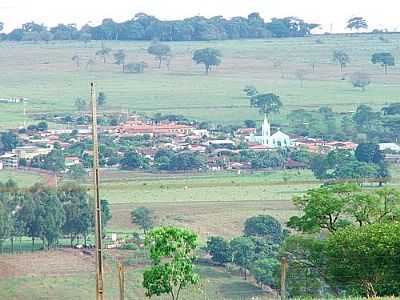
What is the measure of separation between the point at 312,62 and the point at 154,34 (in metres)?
18.9

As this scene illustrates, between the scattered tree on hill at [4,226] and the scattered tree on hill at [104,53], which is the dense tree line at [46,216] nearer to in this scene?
the scattered tree on hill at [4,226]

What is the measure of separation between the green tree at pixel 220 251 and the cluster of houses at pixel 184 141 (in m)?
18.4

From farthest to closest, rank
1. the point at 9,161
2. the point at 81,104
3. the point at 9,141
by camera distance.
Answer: the point at 81,104 < the point at 9,141 < the point at 9,161

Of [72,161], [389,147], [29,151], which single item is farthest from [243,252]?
[29,151]

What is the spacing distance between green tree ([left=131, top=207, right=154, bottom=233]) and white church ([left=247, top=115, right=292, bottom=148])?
17690mm

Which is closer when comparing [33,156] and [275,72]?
[33,156]

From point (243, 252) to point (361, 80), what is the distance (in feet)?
151

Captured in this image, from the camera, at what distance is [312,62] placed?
75.0 m

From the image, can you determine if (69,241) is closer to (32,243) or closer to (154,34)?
(32,243)

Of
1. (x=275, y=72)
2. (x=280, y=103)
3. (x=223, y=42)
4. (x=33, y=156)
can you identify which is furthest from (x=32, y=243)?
(x=223, y=42)

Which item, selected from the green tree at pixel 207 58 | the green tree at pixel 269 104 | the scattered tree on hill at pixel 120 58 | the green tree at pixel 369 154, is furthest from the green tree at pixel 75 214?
the scattered tree on hill at pixel 120 58

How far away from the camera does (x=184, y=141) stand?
154 ft

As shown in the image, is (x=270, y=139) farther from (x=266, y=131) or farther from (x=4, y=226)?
(x=4, y=226)

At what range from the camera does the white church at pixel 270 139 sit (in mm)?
46344
